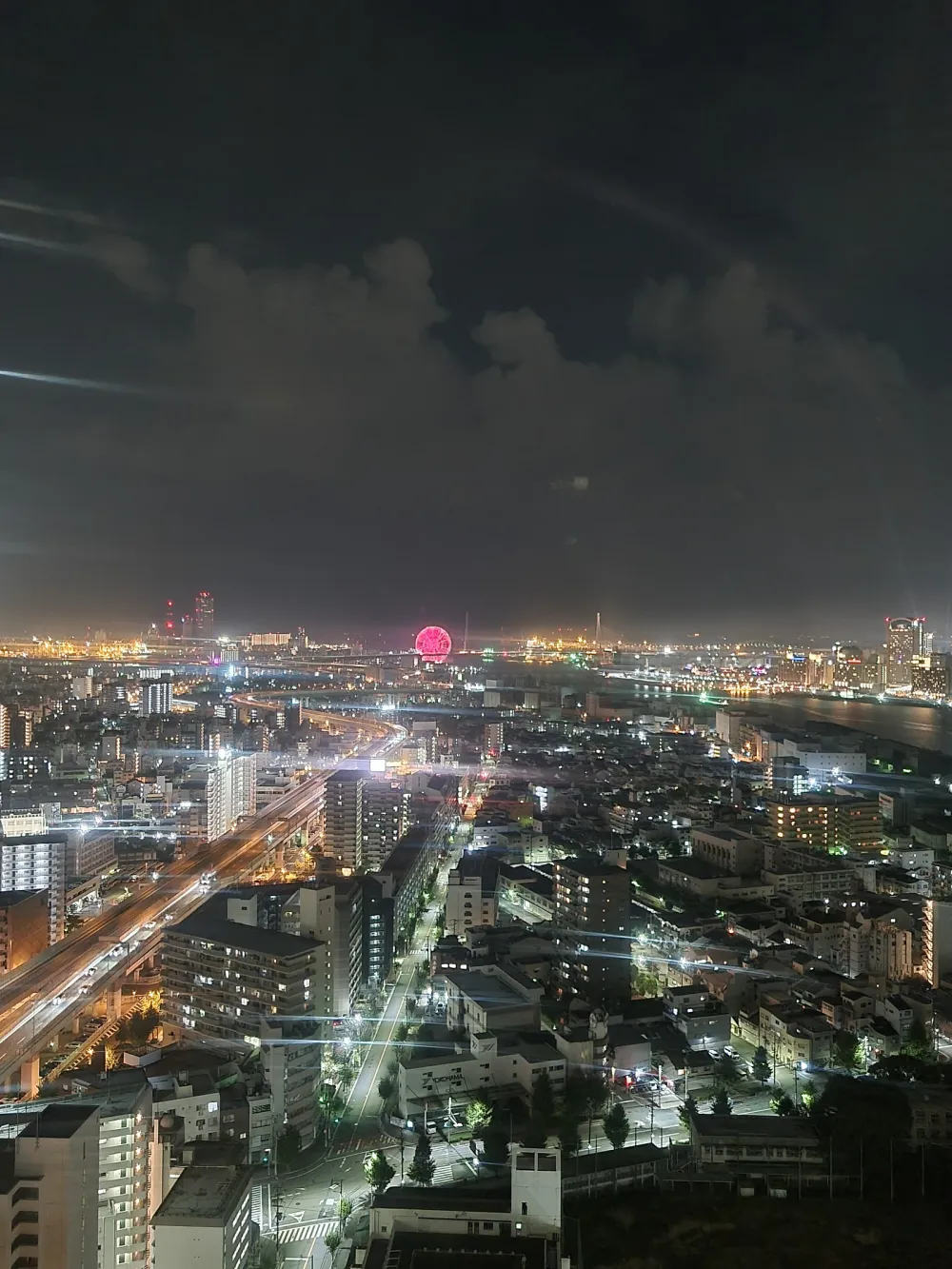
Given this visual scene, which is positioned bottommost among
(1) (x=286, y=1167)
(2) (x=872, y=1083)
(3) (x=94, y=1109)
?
(1) (x=286, y=1167)

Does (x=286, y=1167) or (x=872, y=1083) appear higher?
(x=872, y=1083)

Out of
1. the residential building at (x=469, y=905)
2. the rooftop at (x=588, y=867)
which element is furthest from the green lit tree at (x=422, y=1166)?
the rooftop at (x=588, y=867)

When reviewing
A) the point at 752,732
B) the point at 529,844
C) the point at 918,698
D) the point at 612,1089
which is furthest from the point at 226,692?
the point at 612,1089

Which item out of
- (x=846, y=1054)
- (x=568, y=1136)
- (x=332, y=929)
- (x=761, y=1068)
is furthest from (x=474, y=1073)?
(x=846, y=1054)

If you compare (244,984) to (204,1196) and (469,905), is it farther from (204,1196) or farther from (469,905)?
(469,905)

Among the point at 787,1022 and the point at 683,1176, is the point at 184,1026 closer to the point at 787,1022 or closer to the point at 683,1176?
the point at 683,1176

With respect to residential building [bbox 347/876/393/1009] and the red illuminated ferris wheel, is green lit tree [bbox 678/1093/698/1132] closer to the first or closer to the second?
residential building [bbox 347/876/393/1009]

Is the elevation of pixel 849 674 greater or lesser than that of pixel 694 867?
greater
